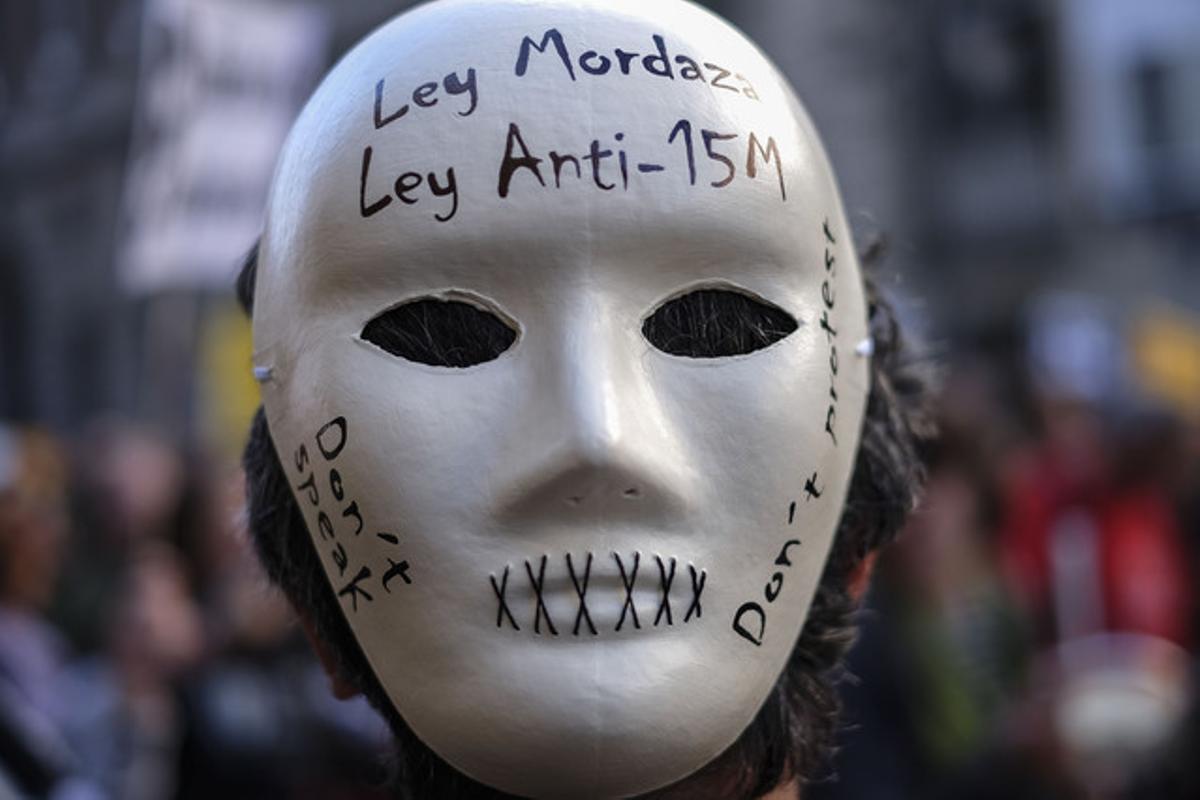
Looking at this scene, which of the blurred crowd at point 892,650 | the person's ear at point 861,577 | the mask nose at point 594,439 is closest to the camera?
the mask nose at point 594,439

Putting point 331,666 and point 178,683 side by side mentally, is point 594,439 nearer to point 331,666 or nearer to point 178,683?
point 331,666

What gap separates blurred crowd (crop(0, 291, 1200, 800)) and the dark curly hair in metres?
1.11

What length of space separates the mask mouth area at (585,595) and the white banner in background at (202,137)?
11.1ft

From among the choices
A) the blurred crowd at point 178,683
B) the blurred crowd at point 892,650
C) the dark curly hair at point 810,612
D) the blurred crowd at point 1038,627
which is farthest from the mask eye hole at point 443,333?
the blurred crowd at point 178,683

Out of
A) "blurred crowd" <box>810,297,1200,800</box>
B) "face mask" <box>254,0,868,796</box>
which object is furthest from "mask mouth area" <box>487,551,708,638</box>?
"blurred crowd" <box>810,297,1200,800</box>

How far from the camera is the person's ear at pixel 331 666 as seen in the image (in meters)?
1.68

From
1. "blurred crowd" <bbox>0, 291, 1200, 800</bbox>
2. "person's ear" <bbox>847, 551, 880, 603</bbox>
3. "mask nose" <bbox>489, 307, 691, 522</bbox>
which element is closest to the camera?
"mask nose" <bbox>489, 307, 691, 522</bbox>

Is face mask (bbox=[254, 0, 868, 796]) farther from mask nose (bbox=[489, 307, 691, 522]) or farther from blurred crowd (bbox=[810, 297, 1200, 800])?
blurred crowd (bbox=[810, 297, 1200, 800])

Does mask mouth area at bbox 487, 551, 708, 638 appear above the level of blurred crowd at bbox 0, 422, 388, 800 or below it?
above

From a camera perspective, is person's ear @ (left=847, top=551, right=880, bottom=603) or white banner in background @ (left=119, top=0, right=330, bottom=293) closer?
person's ear @ (left=847, top=551, right=880, bottom=603)

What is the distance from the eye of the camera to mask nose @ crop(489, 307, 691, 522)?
1461 mm

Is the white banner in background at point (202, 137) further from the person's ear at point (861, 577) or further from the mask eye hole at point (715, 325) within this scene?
the mask eye hole at point (715, 325)

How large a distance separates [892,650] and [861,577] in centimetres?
158

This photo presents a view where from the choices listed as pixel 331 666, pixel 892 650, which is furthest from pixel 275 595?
pixel 892 650
